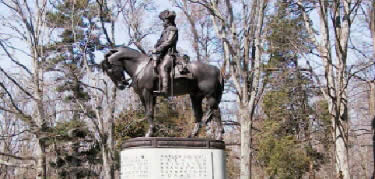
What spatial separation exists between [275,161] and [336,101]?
7085 millimetres

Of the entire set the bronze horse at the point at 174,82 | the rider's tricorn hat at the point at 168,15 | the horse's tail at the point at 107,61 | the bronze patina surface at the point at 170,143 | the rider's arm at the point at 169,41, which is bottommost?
the bronze patina surface at the point at 170,143

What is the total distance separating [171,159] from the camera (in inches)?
332

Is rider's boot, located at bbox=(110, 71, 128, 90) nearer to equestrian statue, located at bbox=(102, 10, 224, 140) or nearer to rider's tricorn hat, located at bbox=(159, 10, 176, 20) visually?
equestrian statue, located at bbox=(102, 10, 224, 140)

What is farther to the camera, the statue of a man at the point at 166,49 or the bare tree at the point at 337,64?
the bare tree at the point at 337,64

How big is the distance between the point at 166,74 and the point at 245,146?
23.3 ft

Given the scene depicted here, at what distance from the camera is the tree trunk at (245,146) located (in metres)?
15.4

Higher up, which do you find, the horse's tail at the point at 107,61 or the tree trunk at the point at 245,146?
the horse's tail at the point at 107,61

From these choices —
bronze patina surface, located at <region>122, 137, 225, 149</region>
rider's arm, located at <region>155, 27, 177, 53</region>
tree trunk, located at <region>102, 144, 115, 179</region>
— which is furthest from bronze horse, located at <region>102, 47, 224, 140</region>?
tree trunk, located at <region>102, 144, 115, 179</region>

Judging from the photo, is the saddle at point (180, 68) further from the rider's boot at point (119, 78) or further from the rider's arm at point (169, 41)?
the rider's boot at point (119, 78)

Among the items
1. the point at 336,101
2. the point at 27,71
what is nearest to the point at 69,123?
the point at 27,71

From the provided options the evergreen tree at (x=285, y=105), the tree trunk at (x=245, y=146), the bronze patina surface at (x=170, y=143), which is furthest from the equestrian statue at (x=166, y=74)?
the tree trunk at (x=245, y=146)

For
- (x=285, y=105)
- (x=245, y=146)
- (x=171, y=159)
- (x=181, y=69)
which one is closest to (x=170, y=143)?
(x=171, y=159)

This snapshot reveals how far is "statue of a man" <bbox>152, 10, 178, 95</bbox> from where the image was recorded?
919cm

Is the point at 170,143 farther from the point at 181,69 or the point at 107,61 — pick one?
the point at 107,61
